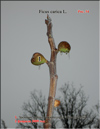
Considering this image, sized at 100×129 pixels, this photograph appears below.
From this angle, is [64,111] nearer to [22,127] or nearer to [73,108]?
[73,108]

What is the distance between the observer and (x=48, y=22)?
0.45 meters

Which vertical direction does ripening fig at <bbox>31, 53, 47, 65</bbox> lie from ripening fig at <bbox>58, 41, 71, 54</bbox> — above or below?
below

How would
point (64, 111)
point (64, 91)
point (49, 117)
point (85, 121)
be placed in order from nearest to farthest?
1. point (49, 117)
2. point (64, 111)
3. point (64, 91)
4. point (85, 121)

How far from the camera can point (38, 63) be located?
413mm

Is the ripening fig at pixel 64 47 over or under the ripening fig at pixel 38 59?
over

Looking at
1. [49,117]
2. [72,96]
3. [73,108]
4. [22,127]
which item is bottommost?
[22,127]

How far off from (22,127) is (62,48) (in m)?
2.39

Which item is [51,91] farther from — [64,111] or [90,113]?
[90,113]

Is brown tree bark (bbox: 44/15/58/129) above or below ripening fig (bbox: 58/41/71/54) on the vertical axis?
below

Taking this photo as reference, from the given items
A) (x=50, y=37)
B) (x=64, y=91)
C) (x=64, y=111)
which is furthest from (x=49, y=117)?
(x=64, y=91)

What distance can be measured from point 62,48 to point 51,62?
0.12 ft

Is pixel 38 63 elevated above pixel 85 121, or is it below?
above

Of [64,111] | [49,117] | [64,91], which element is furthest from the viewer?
[64,91]

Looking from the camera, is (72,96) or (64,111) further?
(72,96)
